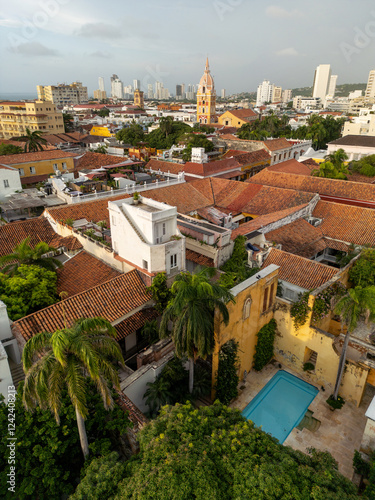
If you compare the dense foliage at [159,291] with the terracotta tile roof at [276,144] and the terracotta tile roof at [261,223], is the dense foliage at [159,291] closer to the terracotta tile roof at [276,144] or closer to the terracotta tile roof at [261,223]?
the terracotta tile roof at [261,223]

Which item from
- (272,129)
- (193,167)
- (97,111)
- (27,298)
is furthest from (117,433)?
(97,111)

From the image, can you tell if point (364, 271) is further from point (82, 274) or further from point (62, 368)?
point (62, 368)

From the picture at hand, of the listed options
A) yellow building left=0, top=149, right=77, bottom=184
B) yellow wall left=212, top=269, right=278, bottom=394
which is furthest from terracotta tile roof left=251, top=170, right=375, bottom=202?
yellow building left=0, top=149, right=77, bottom=184

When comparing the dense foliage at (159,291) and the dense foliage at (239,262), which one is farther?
the dense foliage at (239,262)

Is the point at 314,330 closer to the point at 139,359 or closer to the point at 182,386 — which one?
the point at 182,386

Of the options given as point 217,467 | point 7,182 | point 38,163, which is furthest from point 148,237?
point 38,163
